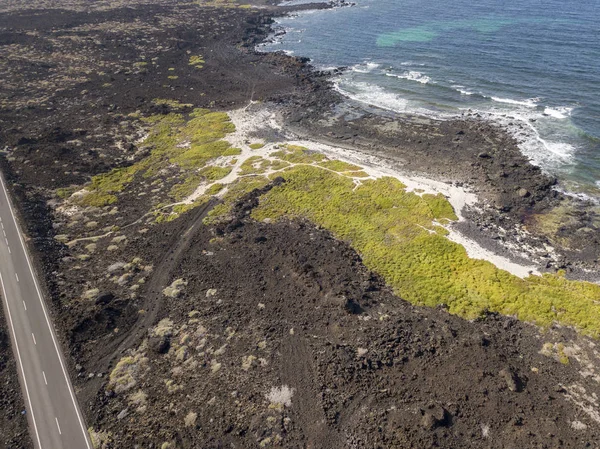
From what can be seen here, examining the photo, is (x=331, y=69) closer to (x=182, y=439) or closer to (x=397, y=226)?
(x=397, y=226)

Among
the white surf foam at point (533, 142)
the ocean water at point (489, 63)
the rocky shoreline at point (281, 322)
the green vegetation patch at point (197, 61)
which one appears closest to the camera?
the rocky shoreline at point (281, 322)

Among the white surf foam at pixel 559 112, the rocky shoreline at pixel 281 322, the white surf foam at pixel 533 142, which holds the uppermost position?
the white surf foam at pixel 559 112

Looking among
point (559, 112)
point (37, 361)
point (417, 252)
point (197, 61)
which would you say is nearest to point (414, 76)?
point (559, 112)

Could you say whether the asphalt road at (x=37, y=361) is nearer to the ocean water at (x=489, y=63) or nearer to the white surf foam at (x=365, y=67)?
the ocean water at (x=489, y=63)

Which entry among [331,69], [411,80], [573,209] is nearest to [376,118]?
[411,80]

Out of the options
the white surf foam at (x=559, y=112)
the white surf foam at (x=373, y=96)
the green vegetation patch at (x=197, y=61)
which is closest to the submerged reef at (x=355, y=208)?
the white surf foam at (x=373, y=96)

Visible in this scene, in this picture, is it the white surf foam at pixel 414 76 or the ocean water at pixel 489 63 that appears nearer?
the ocean water at pixel 489 63
